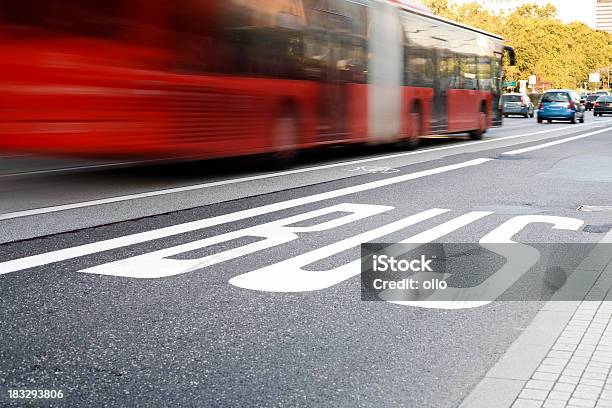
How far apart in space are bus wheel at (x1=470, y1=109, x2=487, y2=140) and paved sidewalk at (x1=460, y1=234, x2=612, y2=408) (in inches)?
845

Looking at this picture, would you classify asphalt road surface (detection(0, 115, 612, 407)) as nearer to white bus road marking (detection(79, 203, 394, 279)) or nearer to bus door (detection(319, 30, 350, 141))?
white bus road marking (detection(79, 203, 394, 279))

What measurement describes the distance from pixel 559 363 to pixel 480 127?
2330 centimetres

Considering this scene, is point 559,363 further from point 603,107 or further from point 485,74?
point 603,107

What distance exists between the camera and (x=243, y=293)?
6039mm

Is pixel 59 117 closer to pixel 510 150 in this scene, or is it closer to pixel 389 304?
pixel 389 304

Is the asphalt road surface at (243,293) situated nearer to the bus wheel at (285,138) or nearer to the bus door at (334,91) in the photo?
the bus wheel at (285,138)

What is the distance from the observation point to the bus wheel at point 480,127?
27095 millimetres

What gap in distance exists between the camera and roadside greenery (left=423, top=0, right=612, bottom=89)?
106m

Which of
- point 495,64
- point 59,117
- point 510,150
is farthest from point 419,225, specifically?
point 495,64

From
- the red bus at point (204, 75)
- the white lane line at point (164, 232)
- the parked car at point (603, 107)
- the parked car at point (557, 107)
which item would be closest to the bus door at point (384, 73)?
the red bus at point (204, 75)

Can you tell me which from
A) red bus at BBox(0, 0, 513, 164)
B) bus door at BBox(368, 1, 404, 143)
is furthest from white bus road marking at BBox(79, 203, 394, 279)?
bus door at BBox(368, 1, 404, 143)

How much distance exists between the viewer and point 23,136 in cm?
1010

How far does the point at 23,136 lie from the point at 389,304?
18.9ft

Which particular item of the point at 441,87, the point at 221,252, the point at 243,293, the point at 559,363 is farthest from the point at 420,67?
the point at 559,363
